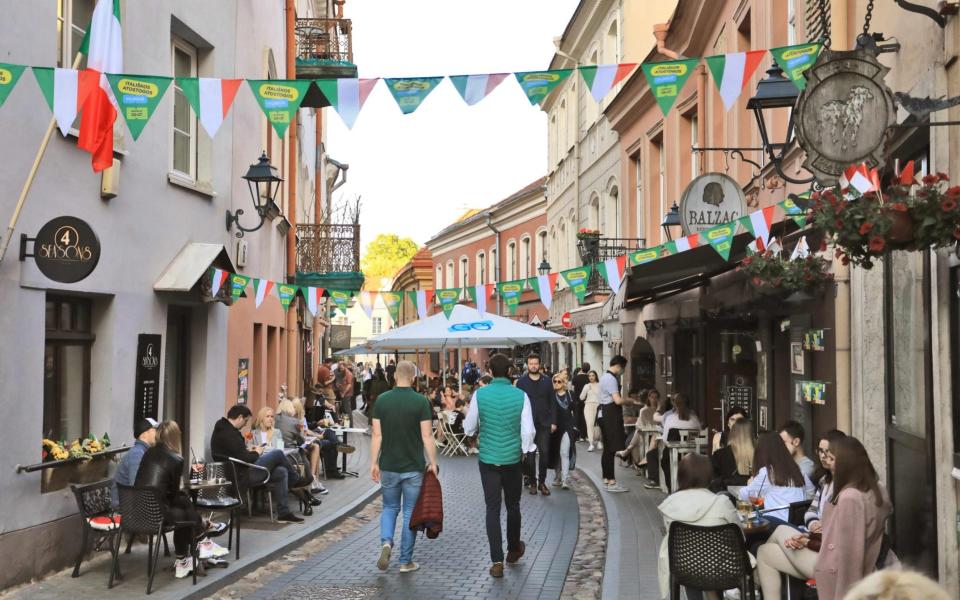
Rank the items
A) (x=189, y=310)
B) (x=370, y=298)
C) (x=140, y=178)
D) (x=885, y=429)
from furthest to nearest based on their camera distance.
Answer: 1. (x=370, y=298)
2. (x=189, y=310)
3. (x=140, y=178)
4. (x=885, y=429)

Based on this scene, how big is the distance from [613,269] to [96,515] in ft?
23.5

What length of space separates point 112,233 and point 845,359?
7239mm

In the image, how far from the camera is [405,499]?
364 inches

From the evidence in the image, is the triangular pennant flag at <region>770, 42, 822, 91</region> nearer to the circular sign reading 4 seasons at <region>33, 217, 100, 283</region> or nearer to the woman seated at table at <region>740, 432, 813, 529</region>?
the woman seated at table at <region>740, 432, 813, 529</region>

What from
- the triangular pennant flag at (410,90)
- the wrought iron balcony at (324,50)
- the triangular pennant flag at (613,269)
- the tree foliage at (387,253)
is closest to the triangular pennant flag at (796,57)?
the triangular pennant flag at (410,90)

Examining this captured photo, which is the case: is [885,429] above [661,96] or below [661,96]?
below

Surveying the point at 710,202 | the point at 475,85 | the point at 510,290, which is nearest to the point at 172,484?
the point at 475,85

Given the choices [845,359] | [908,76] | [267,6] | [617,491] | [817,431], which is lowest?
[617,491]

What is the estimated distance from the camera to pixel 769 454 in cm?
768

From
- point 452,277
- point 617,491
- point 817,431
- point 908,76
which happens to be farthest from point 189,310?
point 452,277

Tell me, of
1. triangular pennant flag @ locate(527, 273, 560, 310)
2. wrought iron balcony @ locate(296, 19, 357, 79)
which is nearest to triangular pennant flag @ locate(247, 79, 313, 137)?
triangular pennant flag @ locate(527, 273, 560, 310)

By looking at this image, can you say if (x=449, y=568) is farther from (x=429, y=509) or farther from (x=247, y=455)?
(x=247, y=455)

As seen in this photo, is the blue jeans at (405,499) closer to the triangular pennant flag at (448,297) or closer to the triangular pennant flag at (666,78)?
the triangular pennant flag at (666,78)

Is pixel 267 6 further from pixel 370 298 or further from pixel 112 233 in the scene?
pixel 112 233
